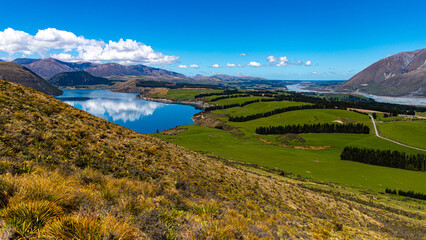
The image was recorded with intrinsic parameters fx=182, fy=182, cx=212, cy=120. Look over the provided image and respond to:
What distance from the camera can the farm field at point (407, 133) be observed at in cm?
10156

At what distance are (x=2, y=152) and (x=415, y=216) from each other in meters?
47.9

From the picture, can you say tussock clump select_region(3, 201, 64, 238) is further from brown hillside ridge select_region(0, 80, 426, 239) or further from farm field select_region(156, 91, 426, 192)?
farm field select_region(156, 91, 426, 192)

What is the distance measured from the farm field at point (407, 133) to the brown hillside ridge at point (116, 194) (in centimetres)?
11560

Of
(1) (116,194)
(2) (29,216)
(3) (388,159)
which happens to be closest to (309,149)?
(3) (388,159)

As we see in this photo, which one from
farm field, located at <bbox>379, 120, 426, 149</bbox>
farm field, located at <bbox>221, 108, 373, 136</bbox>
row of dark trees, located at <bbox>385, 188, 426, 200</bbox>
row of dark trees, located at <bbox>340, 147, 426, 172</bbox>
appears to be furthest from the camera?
farm field, located at <bbox>221, 108, 373, 136</bbox>

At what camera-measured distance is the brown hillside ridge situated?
18.3ft

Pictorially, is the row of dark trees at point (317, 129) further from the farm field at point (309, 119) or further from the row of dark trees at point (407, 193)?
the row of dark trees at point (407, 193)

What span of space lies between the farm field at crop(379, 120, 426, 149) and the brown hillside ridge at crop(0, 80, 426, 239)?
379 ft

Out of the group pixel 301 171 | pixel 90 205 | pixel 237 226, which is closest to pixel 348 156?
pixel 301 171

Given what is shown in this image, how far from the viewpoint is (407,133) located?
114125 mm

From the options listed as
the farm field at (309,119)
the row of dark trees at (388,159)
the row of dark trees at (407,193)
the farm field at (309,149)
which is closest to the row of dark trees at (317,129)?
the farm field at (309,149)

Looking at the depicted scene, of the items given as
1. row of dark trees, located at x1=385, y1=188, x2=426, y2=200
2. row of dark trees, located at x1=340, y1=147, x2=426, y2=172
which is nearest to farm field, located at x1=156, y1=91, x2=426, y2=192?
row of dark trees, located at x1=385, y1=188, x2=426, y2=200

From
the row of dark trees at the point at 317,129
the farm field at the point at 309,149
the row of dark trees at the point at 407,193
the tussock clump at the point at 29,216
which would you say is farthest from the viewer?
the row of dark trees at the point at 317,129

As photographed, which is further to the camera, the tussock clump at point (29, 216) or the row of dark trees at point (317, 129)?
the row of dark trees at point (317, 129)
